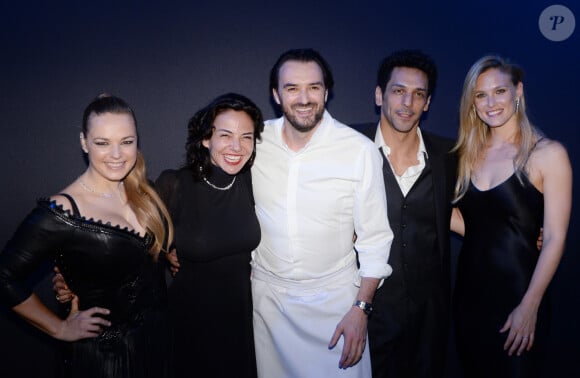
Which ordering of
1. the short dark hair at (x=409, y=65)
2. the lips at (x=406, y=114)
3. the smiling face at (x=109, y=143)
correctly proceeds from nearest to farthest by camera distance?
the smiling face at (x=109, y=143) → the lips at (x=406, y=114) → the short dark hair at (x=409, y=65)

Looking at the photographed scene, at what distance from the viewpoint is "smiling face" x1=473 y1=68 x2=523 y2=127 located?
2.28 meters

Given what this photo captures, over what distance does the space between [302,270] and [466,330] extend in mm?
1032

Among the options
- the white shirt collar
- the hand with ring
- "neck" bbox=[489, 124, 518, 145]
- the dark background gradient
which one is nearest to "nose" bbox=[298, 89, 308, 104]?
the white shirt collar

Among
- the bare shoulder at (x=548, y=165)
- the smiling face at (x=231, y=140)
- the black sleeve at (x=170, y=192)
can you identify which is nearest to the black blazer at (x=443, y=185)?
the bare shoulder at (x=548, y=165)

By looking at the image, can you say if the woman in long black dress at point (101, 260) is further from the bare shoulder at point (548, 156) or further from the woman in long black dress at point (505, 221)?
the bare shoulder at point (548, 156)

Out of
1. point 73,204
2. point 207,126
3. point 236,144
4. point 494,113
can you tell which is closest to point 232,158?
point 236,144

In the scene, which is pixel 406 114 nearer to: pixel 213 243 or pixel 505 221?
pixel 505 221

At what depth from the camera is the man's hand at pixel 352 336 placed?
2.06 meters

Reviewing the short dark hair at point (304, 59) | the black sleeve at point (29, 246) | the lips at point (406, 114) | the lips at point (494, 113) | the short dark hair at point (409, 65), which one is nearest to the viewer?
the black sleeve at point (29, 246)

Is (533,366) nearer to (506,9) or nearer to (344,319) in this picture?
(344,319)

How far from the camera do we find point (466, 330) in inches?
95.7

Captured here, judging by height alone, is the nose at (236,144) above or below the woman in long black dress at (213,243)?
above

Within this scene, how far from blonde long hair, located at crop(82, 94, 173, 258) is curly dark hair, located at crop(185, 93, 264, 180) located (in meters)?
0.26

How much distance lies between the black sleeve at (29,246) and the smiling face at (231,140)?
0.77 m
